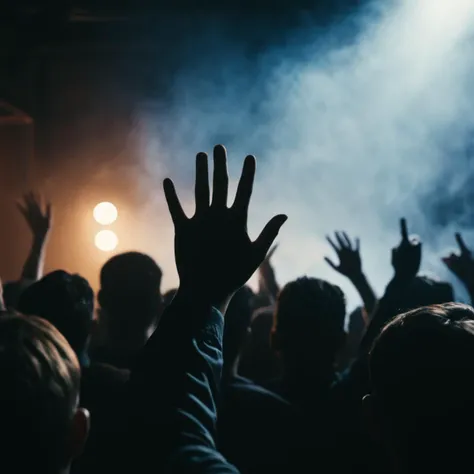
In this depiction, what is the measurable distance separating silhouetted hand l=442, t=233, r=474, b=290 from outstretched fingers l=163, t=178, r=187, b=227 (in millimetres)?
2091

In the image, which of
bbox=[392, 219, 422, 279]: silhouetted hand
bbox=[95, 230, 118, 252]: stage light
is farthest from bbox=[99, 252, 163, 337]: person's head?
bbox=[95, 230, 118, 252]: stage light

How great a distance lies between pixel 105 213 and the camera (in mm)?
7113

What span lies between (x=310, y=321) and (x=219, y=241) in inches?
35.8

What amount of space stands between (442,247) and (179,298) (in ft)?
20.0

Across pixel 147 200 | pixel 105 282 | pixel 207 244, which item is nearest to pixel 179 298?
pixel 207 244

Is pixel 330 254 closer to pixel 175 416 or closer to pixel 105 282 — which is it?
pixel 105 282

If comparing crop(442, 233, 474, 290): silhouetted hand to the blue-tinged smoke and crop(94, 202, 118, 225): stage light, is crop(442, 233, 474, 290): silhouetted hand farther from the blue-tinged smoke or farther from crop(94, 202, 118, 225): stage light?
crop(94, 202, 118, 225): stage light

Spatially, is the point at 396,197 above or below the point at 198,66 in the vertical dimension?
below

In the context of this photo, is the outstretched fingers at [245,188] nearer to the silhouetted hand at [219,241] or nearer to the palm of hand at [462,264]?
the silhouetted hand at [219,241]

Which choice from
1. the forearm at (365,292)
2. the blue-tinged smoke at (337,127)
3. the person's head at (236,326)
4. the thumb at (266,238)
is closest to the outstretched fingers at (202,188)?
the thumb at (266,238)

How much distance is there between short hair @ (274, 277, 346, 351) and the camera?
6.07 ft

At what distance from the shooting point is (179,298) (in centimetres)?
100

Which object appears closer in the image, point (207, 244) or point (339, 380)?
point (207, 244)

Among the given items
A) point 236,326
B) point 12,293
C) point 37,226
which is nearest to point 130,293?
point 236,326
